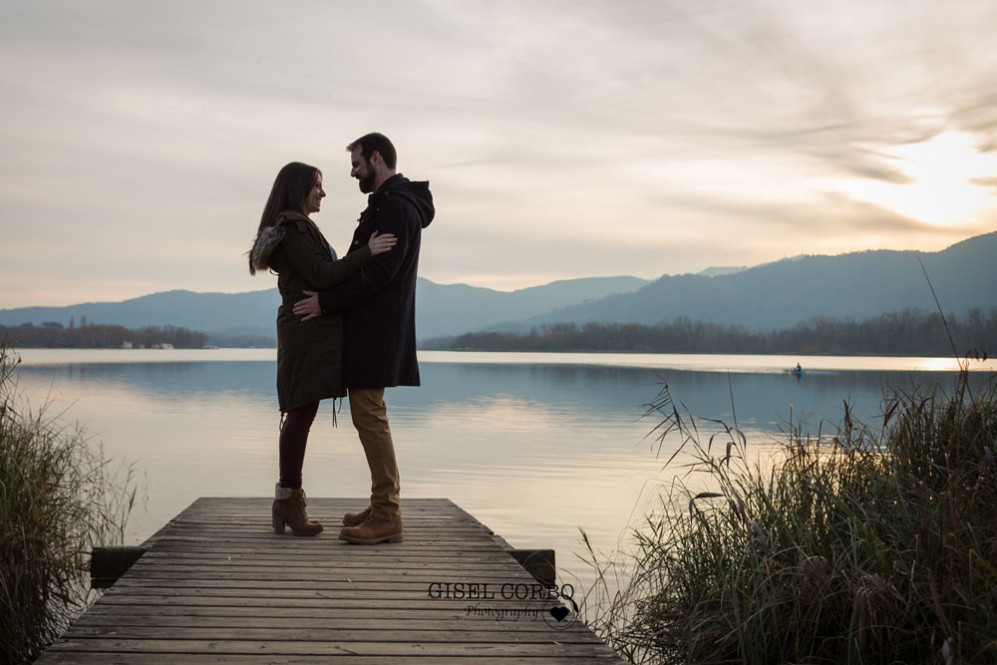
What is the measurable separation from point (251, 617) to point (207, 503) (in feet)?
11.0

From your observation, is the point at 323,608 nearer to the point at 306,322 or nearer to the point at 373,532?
the point at 373,532

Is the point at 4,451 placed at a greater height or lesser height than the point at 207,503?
greater

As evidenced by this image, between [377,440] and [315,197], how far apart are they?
4.34 ft

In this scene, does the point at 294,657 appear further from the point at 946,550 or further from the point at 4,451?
the point at 4,451

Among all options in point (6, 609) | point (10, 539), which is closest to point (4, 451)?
point (10, 539)

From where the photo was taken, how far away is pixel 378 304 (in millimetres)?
4926

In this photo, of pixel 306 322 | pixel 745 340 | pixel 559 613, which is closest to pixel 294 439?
pixel 306 322

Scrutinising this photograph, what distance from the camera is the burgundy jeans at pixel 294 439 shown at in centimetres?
A: 506

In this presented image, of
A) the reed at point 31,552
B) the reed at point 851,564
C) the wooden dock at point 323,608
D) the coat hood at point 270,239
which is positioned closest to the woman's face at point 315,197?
the coat hood at point 270,239

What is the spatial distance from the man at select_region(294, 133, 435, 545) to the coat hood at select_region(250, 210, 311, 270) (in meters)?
0.30

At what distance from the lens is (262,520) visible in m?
5.99

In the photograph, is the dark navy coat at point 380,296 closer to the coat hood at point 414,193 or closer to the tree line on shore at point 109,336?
the coat hood at point 414,193

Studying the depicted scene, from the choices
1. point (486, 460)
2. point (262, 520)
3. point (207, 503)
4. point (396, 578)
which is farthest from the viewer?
point (486, 460)

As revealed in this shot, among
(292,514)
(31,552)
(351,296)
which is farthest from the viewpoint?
(292,514)
